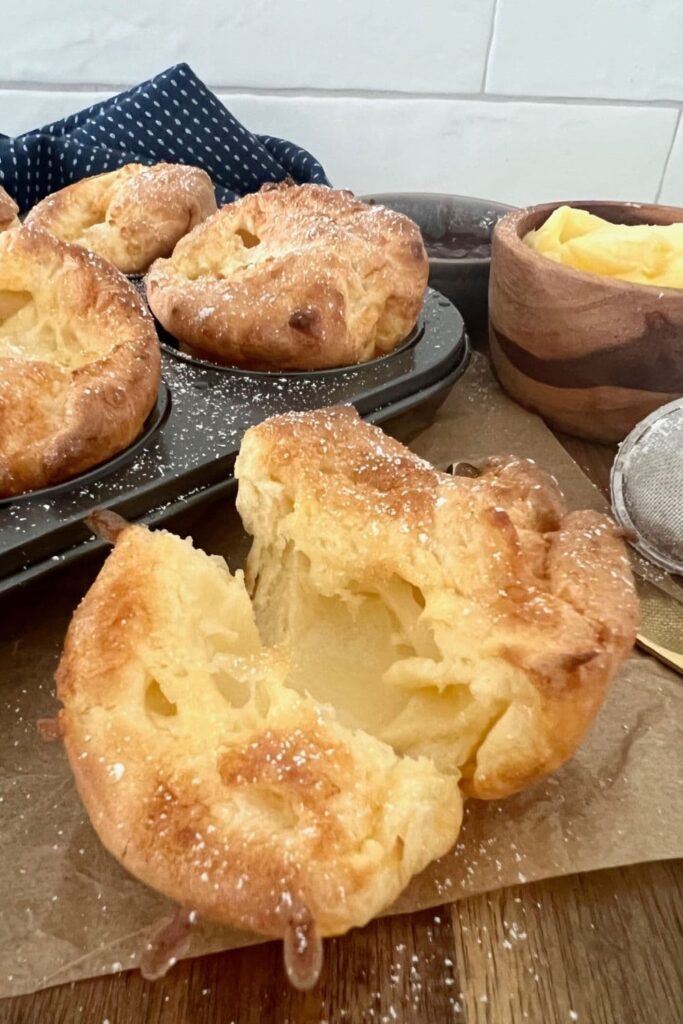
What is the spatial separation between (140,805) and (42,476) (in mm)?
585

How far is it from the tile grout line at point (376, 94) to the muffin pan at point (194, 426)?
135 centimetres

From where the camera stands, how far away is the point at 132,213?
1.80 meters

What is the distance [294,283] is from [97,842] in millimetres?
965

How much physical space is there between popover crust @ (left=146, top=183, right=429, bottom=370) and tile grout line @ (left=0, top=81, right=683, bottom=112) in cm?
122

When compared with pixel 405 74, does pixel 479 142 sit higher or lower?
lower

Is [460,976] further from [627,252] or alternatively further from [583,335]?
[627,252]

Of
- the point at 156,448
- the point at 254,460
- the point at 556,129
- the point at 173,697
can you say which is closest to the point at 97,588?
the point at 173,697

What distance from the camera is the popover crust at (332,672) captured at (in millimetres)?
729

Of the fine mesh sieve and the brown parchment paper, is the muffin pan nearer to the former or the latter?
the brown parchment paper

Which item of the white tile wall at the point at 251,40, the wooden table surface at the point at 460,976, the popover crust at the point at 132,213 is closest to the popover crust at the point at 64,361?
the popover crust at the point at 132,213

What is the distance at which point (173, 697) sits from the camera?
825mm

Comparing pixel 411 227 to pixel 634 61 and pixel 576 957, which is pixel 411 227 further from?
pixel 634 61

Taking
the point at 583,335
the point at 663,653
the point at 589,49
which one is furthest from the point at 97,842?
the point at 589,49

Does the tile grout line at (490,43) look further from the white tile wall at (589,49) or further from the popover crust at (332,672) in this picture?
the popover crust at (332,672)
